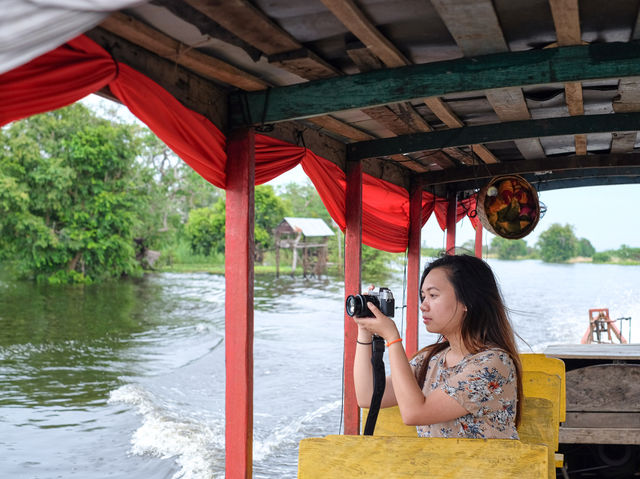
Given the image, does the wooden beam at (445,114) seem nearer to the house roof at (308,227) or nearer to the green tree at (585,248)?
the house roof at (308,227)

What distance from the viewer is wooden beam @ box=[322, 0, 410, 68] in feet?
7.75

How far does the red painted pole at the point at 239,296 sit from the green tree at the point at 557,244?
4140 centimetres

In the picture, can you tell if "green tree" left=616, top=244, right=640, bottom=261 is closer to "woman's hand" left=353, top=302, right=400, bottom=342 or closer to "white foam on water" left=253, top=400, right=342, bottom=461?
"white foam on water" left=253, top=400, right=342, bottom=461

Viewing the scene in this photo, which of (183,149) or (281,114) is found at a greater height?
(281,114)

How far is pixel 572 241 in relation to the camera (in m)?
42.4

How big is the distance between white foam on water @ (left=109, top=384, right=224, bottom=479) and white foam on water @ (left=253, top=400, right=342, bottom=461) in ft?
1.34

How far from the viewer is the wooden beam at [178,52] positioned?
254 centimetres

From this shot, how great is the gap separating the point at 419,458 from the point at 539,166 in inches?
200

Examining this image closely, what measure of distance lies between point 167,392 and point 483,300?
9.73m

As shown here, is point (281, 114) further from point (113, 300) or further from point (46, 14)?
point (113, 300)

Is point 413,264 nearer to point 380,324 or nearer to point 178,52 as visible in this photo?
point 178,52

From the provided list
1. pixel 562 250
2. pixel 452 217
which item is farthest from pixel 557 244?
pixel 452 217

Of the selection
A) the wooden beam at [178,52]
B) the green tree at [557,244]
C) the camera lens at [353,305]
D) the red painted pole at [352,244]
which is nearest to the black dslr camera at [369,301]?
the camera lens at [353,305]

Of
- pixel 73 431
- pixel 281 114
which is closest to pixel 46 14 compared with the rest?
pixel 281 114
